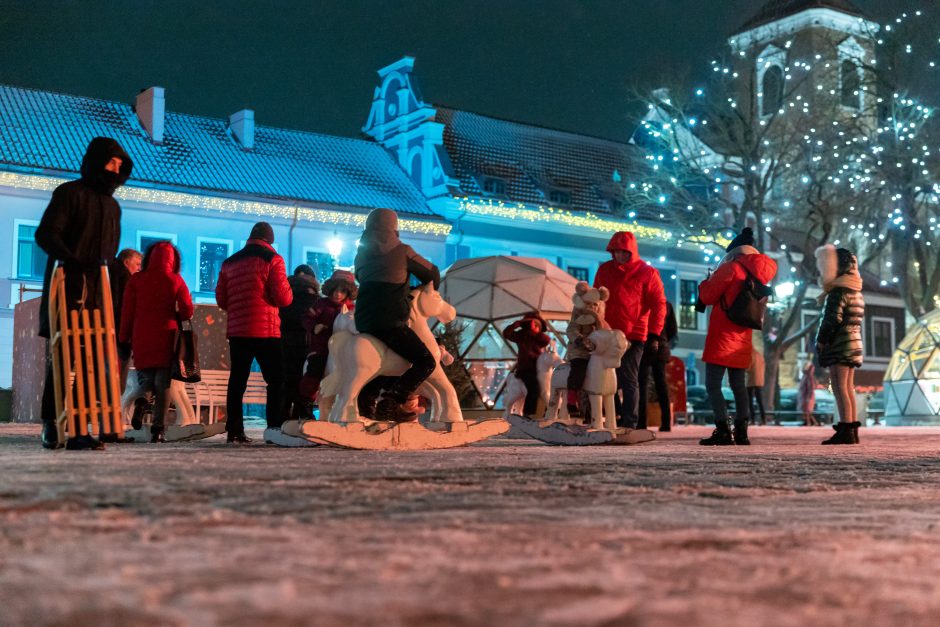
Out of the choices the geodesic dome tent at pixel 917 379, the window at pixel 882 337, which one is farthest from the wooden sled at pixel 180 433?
the window at pixel 882 337

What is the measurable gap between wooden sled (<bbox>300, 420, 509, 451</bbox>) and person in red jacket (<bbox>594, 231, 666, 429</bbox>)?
2.73 m

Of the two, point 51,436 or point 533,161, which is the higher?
point 533,161

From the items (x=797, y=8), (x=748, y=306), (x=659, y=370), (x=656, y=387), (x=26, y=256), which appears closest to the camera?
(x=748, y=306)

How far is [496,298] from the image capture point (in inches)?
899

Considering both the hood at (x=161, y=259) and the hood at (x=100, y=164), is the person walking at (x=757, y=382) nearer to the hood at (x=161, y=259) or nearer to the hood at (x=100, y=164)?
the hood at (x=161, y=259)

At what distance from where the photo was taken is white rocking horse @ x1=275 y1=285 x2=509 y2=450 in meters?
Result: 8.35

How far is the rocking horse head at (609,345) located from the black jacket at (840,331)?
2136 millimetres

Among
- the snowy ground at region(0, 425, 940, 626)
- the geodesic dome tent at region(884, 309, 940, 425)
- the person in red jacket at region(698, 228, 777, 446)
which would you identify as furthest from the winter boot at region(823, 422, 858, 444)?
the geodesic dome tent at region(884, 309, 940, 425)

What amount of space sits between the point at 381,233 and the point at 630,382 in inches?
150

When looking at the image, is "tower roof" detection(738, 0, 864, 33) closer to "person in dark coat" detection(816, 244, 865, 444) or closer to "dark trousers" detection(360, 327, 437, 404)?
"person in dark coat" detection(816, 244, 865, 444)

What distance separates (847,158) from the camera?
31.7 m

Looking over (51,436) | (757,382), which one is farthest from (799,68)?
(51,436)

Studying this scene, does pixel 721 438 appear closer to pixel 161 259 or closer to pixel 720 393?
pixel 720 393

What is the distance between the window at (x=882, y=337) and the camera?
54.4 meters
